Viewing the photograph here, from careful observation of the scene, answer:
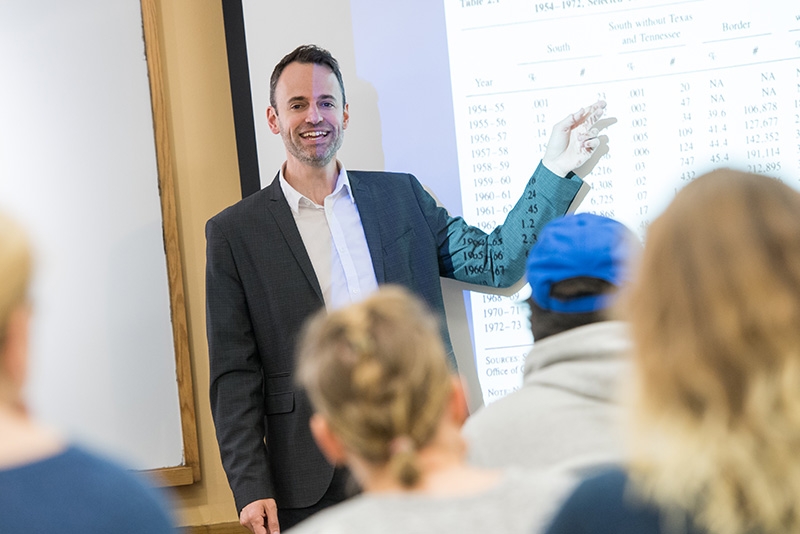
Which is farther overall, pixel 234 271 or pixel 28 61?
pixel 28 61

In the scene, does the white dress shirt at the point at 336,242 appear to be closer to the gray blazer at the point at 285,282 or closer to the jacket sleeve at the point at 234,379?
the gray blazer at the point at 285,282

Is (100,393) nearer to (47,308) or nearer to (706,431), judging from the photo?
(47,308)

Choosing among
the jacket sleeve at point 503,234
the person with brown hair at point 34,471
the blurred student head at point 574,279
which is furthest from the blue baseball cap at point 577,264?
the jacket sleeve at point 503,234

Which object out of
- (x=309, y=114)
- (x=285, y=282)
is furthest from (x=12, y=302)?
(x=309, y=114)

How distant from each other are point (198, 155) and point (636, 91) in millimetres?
1221

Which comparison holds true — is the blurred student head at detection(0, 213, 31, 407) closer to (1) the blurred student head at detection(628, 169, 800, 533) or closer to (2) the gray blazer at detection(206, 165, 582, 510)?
(1) the blurred student head at detection(628, 169, 800, 533)

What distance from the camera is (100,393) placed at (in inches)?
102

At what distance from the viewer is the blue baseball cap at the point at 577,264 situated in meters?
1.40

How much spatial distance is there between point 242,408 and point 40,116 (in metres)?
1.04

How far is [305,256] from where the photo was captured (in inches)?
91.5

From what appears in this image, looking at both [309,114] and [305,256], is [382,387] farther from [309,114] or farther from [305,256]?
[309,114]

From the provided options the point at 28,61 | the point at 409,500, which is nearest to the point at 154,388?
the point at 28,61

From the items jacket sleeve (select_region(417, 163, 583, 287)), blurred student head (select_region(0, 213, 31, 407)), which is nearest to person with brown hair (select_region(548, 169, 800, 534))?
blurred student head (select_region(0, 213, 31, 407))

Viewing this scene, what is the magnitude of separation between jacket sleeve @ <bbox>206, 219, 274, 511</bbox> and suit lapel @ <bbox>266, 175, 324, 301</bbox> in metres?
0.14
